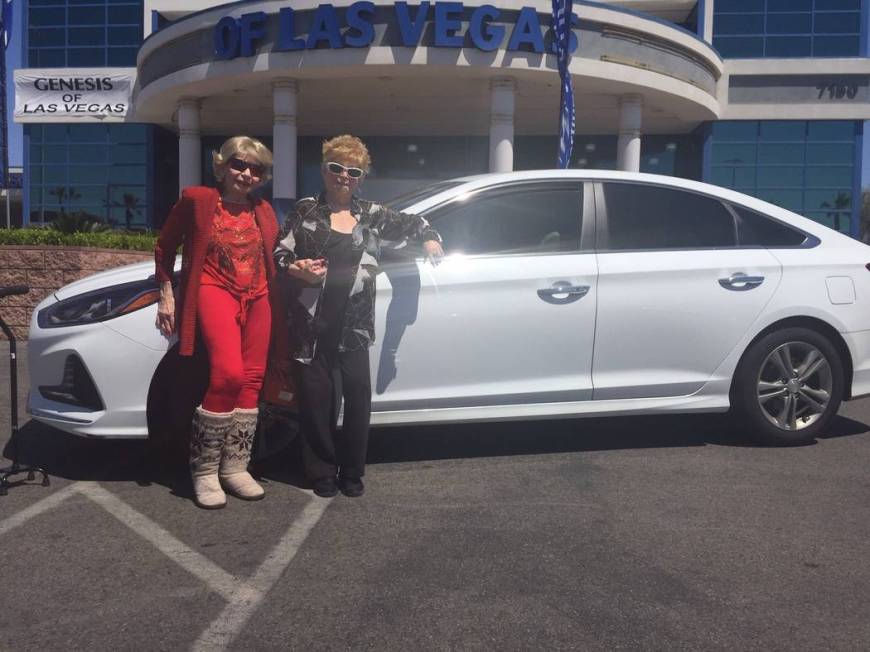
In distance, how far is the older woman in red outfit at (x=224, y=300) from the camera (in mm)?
3684

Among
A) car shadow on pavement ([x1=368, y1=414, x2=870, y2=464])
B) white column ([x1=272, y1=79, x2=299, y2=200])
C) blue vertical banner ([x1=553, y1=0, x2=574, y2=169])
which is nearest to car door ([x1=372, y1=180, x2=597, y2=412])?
car shadow on pavement ([x1=368, y1=414, x2=870, y2=464])

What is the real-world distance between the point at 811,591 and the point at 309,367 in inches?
91.1

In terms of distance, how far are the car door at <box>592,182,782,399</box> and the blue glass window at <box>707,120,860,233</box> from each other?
21.8 metres

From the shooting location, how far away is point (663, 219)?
4719 millimetres

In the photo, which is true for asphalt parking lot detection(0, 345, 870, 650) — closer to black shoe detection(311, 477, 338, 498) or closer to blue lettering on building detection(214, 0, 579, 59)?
black shoe detection(311, 477, 338, 498)

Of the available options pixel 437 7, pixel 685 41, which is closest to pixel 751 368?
pixel 437 7

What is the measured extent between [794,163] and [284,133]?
16.0 meters

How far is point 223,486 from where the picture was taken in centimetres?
396

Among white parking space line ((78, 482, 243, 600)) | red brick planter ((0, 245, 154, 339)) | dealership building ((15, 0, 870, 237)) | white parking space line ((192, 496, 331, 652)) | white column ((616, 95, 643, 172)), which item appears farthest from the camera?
white column ((616, 95, 643, 172))

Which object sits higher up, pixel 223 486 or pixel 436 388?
pixel 436 388

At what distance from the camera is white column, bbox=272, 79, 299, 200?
1850 cm

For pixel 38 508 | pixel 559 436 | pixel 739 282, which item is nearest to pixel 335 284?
pixel 38 508

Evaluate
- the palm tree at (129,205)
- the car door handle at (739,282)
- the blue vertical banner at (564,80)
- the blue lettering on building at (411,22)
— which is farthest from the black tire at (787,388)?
the palm tree at (129,205)

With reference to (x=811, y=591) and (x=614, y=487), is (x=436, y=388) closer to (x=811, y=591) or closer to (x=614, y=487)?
(x=614, y=487)
